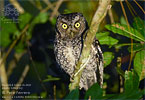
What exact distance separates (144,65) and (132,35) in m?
0.18

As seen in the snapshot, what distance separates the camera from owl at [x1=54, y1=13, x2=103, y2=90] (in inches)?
78.2

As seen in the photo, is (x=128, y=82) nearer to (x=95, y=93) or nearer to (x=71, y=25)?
(x=95, y=93)

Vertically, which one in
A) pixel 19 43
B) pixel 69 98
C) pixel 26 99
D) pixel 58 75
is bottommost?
pixel 26 99

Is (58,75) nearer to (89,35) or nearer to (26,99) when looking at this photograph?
(26,99)

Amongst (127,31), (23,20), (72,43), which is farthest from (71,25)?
(127,31)

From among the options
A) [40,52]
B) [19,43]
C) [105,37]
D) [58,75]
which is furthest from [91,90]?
[40,52]

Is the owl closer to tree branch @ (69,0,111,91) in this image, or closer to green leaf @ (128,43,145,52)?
green leaf @ (128,43,145,52)

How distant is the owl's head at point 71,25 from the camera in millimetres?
1963

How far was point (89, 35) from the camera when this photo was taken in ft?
3.75

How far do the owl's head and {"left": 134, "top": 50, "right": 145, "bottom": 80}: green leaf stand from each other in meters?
0.65

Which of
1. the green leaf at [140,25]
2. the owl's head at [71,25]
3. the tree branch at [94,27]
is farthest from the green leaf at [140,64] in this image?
the owl's head at [71,25]

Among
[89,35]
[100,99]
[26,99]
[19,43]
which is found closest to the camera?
[100,99]

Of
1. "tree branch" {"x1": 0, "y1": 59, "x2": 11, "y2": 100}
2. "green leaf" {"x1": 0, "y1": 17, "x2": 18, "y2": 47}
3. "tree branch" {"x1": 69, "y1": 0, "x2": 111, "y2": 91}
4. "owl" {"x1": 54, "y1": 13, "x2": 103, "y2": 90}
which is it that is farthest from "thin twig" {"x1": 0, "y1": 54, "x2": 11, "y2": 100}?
"tree branch" {"x1": 69, "y1": 0, "x2": 111, "y2": 91}

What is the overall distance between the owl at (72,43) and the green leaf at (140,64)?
527mm
